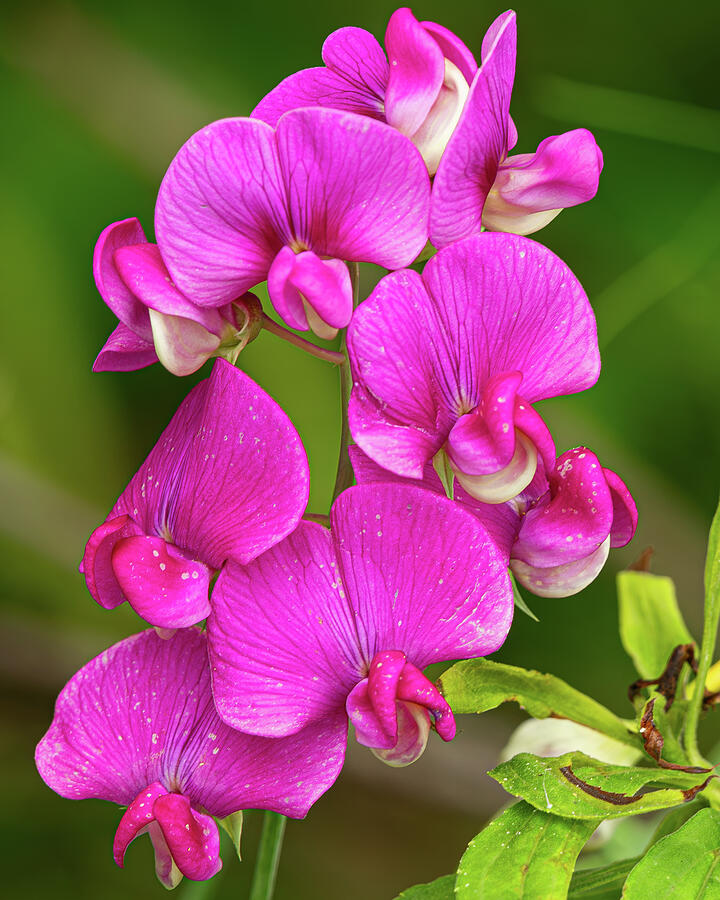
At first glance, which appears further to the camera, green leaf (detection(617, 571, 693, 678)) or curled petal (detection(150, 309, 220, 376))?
green leaf (detection(617, 571, 693, 678))

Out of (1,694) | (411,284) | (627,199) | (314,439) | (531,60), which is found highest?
(531,60)

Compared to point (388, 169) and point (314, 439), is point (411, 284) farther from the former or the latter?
point (314, 439)

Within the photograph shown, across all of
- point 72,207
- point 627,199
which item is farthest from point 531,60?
point 72,207

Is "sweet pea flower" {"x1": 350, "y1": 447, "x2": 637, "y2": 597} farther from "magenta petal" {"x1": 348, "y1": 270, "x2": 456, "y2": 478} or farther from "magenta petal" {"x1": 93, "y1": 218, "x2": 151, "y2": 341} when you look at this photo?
"magenta petal" {"x1": 93, "y1": 218, "x2": 151, "y2": 341}

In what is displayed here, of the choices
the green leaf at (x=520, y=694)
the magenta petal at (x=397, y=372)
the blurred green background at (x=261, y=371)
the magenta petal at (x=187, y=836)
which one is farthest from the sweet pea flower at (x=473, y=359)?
the blurred green background at (x=261, y=371)

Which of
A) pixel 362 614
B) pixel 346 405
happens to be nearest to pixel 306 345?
pixel 346 405

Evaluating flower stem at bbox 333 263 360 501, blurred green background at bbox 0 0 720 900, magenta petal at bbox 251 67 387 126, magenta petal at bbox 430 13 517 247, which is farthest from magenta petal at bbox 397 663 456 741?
blurred green background at bbox 0 0 720 900

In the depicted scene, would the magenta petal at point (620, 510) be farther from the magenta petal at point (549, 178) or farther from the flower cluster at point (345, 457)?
the magenta petal at point (549, 178)
